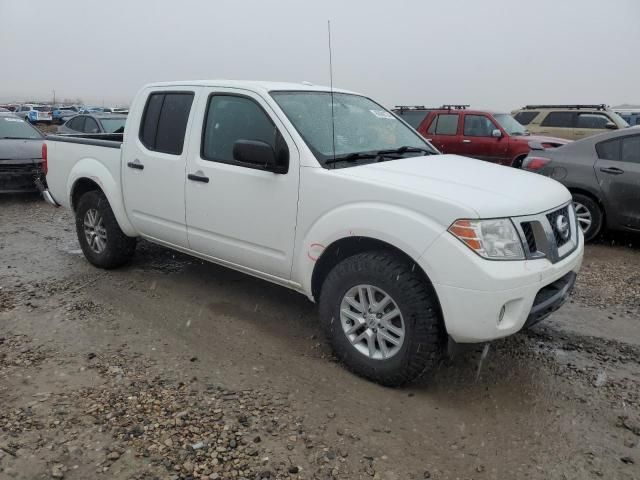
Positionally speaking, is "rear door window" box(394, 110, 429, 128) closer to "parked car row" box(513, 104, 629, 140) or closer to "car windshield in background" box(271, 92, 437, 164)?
"parked car row" box(513, 104, 629, 140)

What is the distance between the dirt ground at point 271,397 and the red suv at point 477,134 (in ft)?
21.5

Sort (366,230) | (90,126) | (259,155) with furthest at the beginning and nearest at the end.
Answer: (90,126)
(259,155)
(366,230)

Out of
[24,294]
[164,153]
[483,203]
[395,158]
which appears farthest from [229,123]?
[24,294]

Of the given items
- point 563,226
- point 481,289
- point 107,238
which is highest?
point 563,226

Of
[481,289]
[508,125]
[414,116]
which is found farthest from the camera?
[414,116]

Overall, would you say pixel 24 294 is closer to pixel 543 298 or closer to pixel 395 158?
pixel 395 158

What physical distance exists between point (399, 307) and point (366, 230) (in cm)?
49

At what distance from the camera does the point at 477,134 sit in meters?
11.2

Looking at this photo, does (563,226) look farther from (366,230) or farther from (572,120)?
(572,120)

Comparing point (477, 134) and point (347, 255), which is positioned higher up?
point (477, 134)

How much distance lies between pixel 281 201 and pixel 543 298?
1745 mm

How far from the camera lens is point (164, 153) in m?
4.36

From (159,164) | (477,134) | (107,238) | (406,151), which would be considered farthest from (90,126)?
(406,151)

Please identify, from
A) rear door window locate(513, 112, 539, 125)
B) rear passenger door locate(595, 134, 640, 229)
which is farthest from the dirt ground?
rear door window locate(513, 112, 539, 125)
